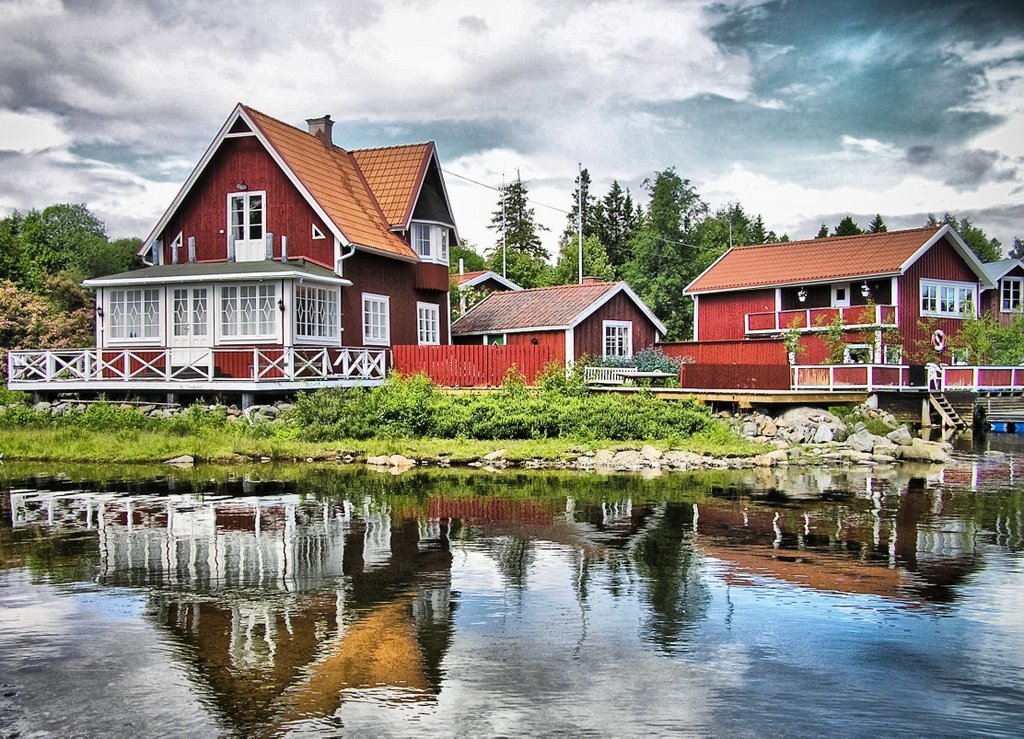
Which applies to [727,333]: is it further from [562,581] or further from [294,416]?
[562,581]

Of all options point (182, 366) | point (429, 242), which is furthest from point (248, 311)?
point (429, 242)

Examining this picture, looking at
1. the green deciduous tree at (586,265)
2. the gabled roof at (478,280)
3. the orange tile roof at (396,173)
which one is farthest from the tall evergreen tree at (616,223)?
the orange tile roof at (396,173)

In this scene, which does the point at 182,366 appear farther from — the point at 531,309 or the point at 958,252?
the point at 958,252

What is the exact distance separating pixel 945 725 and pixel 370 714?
428 cm

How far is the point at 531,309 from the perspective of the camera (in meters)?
37.2

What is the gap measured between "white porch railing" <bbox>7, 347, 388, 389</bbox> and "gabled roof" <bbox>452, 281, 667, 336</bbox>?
7.25m

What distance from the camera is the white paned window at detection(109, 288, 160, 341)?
30516 millimetres

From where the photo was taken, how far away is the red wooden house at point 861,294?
37.0 m

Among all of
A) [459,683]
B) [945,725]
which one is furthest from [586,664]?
[945,725]

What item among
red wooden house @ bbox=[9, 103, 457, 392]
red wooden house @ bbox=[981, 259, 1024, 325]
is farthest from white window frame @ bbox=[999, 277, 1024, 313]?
red wooden house @ bbox=[9, 103, 457, 392]

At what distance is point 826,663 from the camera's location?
331 inches

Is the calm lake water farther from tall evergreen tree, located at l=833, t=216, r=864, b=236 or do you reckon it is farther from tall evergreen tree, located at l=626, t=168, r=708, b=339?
tall evergreen tree, located at l=833, t=216, r=864, b=236

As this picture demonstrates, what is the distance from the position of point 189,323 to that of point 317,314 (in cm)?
395

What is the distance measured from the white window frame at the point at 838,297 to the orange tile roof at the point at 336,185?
17535 millimetres
